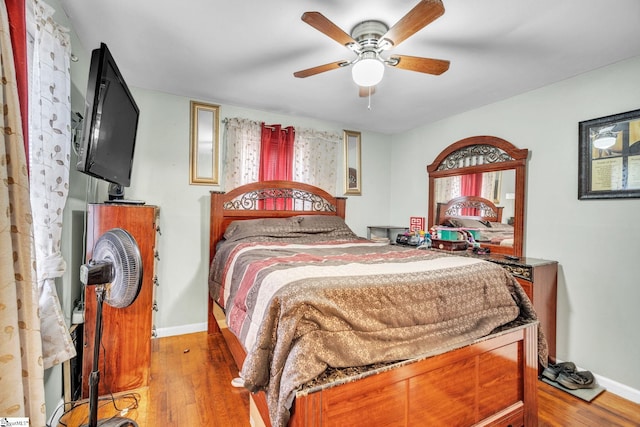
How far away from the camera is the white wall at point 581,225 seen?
2104mm

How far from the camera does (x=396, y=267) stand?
1.70 m

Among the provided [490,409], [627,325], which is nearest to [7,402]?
[490,409]

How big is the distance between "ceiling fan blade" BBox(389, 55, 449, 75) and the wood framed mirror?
1.45 metres

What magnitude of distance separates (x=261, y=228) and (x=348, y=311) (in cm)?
183

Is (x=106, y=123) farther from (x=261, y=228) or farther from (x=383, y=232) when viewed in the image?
(x=383, y=232)

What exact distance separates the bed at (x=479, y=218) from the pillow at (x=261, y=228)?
185cm

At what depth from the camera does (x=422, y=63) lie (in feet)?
6.20

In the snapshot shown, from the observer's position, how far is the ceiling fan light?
177 centimetres

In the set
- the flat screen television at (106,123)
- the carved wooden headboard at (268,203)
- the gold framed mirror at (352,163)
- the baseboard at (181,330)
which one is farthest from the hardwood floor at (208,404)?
the gold framed mirror at (352,163)

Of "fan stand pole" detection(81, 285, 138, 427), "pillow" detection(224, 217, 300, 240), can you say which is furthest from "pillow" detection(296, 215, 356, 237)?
"fan stand pole" detection(81, 285, 138, 427)

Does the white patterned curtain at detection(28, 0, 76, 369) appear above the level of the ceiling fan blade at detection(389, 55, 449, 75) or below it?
below

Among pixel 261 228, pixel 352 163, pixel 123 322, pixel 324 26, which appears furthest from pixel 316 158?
pixel 123 322

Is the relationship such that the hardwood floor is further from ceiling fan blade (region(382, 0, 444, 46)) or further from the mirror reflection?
ceiling fan blade (region(382, 0, 444, 46))

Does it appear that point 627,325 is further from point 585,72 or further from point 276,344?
point 276,344
